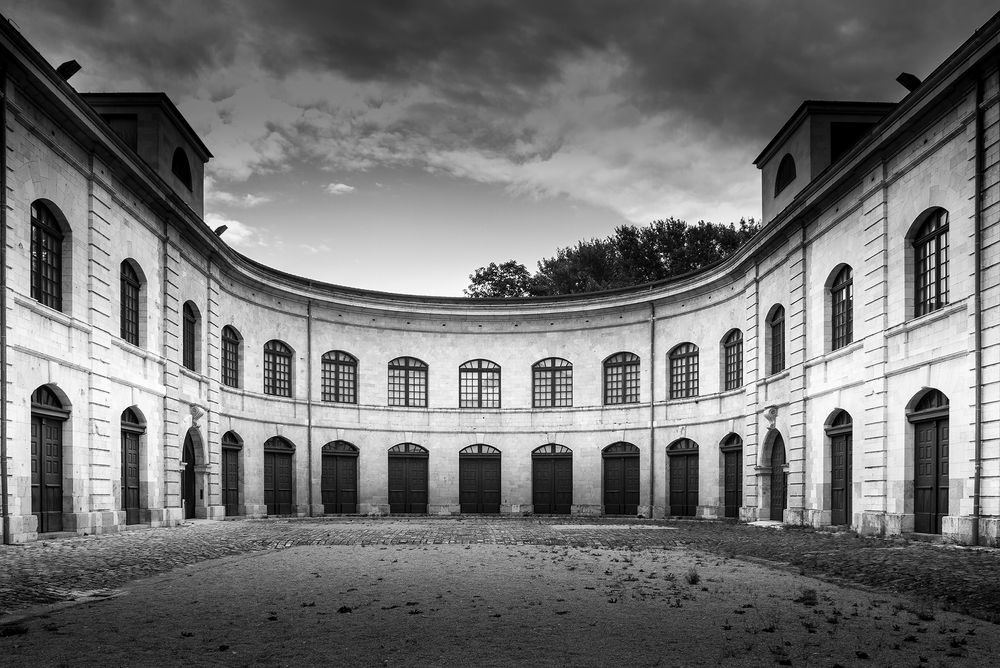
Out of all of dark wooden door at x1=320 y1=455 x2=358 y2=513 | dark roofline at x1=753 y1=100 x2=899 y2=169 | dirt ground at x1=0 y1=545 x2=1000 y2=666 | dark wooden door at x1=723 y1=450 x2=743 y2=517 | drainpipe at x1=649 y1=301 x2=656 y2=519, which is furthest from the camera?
dark wooden door at x1=320 y1=455 x2=358 y2=513

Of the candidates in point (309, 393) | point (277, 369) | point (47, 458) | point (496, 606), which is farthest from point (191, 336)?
point (496, 606)

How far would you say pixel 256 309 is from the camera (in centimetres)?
3275

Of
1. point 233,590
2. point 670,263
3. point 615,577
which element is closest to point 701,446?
point 670,263

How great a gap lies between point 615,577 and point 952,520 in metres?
8.64

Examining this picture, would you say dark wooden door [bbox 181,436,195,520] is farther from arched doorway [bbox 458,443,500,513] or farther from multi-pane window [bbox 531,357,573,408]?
multi-pane window [bbox 531,357,573,408]

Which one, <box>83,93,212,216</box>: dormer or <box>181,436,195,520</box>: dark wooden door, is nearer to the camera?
<box>83,93,212,216</box>: dormer

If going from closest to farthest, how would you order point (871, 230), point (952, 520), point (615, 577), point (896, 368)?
1. point (615, 577)
2. point (952, 520)
3. point (896, 368)
4. point (871, 230)

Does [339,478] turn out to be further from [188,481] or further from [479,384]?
[188,481]

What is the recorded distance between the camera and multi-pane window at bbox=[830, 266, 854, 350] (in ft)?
74.7

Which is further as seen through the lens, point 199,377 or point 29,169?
point 199,377

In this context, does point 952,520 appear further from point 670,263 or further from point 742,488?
point 670,263

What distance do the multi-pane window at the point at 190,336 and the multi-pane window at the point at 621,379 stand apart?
15.4 meters

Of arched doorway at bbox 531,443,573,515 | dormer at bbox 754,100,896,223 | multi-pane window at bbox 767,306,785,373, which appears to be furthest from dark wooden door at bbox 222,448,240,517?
dormer at bbox 754,100,896,223

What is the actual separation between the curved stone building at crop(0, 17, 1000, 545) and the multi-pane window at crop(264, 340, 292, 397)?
10 centimetres
